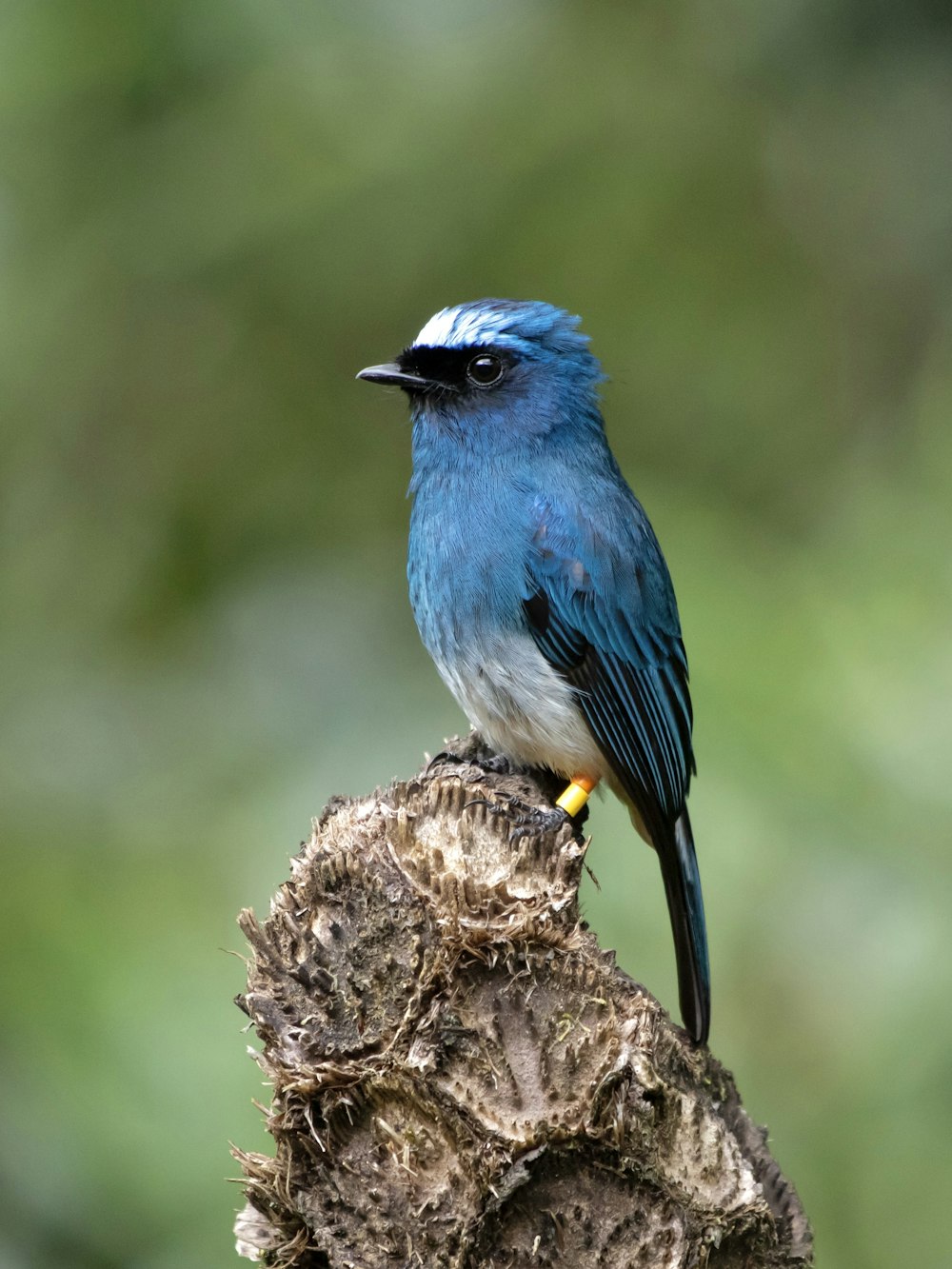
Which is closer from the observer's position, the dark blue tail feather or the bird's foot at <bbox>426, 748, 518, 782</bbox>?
the dark blue tail feather

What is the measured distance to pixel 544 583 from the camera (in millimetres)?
4680

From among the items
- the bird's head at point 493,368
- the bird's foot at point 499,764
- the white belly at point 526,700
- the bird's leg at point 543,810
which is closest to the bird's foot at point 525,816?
the bird's leg at point 543,810

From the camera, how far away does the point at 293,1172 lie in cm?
295

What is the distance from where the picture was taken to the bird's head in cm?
490

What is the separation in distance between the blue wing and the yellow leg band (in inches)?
4.3

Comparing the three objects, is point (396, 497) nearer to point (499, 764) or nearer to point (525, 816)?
point (499, 764)

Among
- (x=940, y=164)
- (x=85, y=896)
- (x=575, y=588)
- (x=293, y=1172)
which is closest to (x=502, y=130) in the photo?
(x=940, y=164)

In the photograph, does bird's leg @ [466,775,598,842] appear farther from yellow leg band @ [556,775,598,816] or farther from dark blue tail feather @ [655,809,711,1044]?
dark blue tail feather @ [655,809,711,1044]

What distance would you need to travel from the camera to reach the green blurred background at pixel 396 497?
439 cm

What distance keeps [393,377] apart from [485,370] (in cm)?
29

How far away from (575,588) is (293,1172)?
2163 millimetres

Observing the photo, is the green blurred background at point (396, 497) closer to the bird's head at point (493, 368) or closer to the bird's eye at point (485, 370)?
the bird's head at point (493, 368)

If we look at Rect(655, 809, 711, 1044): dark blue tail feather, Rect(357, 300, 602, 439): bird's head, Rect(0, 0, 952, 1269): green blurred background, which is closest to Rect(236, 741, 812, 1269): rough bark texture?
Rect(655, 809, 711, 1044): dark blue tail feather

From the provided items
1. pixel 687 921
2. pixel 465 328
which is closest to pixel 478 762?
pixel 687 921
